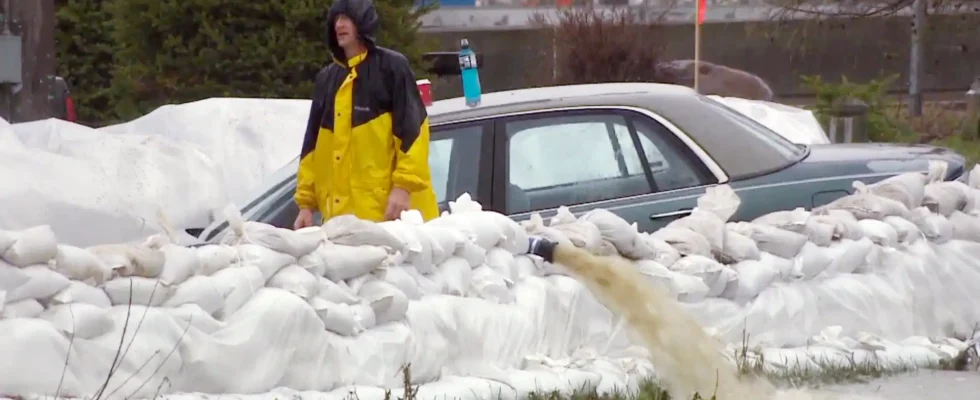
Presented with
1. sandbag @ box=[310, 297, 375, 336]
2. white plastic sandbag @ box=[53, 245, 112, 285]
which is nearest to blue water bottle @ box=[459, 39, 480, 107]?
sandbag @ box=[310, 297, 375, 336]

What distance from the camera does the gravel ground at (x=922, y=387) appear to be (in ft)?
18.0

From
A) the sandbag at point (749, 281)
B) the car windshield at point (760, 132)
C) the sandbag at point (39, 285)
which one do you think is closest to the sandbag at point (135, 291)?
the sandbag at point (39, 285)

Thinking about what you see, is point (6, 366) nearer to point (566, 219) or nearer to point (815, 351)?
point (566, 219)

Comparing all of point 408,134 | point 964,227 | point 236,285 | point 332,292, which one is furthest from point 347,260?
point 964,227

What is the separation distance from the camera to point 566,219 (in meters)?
5.64

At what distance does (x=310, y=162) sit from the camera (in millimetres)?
6230

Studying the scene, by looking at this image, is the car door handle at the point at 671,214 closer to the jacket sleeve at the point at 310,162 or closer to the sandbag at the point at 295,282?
the jacket sleeve at the point at 310,162

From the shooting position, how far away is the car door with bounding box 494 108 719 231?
267 inches

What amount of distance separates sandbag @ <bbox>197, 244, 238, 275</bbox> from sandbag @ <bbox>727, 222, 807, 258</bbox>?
2450 millimetres

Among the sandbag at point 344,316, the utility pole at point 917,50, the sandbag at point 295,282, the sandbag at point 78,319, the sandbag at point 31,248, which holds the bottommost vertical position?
the utility pole at point 917,50

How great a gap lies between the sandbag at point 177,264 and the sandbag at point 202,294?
22 mm

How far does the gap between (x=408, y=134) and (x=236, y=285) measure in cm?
175

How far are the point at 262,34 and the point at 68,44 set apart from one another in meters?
6.55

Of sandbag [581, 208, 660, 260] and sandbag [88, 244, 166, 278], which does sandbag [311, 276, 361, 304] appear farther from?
sandbag [581, 208, 660, 260]
